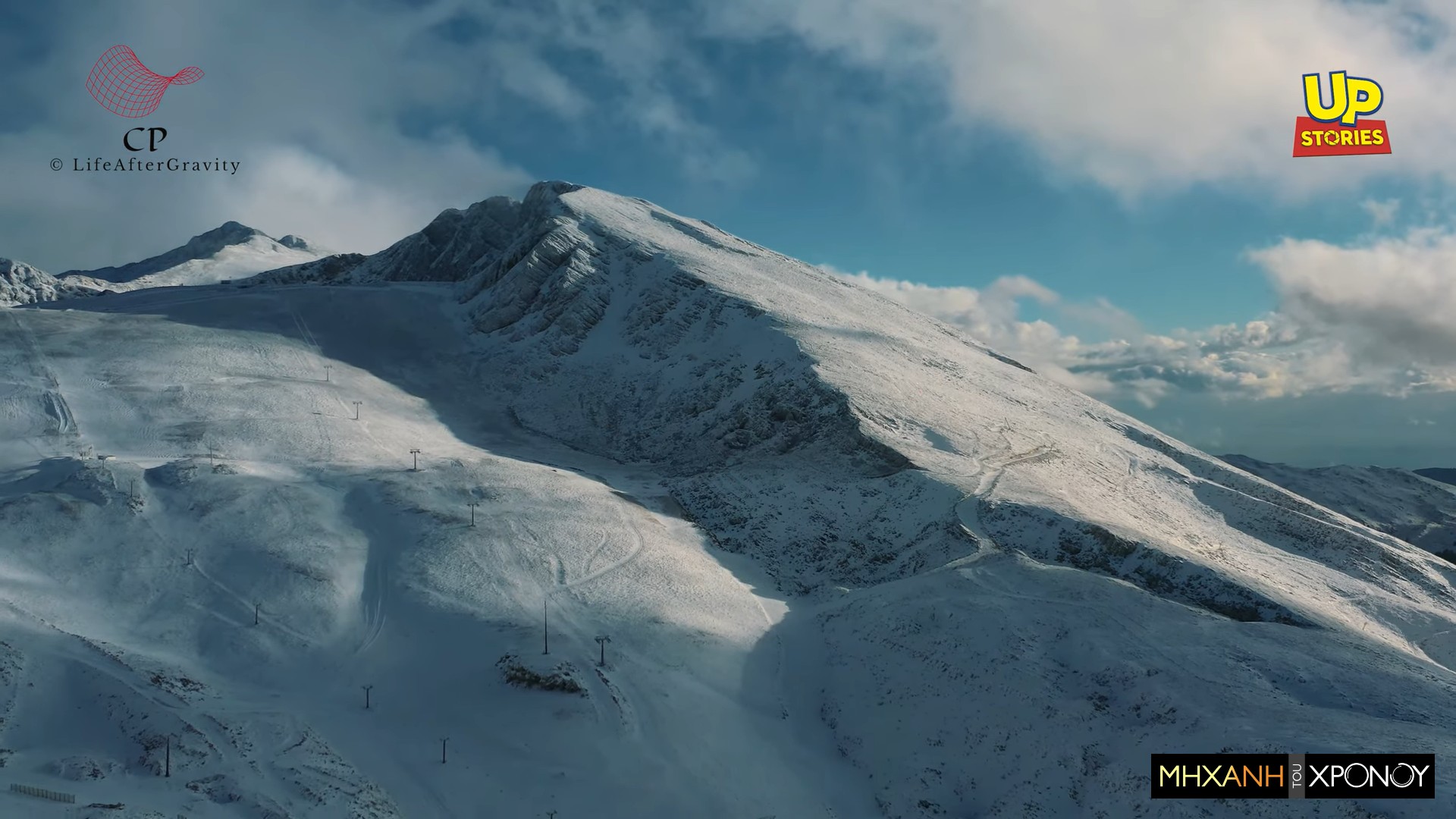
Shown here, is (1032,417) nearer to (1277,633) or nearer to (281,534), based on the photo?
(1277,633)

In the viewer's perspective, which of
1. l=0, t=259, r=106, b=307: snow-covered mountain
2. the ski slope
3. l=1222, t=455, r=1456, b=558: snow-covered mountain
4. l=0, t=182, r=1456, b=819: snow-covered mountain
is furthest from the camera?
l=1222, t=455, r=1456, b=558: snow-covered mountain

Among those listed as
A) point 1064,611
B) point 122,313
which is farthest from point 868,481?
point 122,313

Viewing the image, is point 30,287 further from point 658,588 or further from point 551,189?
point 658,588

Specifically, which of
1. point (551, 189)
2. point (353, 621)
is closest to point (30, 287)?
point (551, 189)

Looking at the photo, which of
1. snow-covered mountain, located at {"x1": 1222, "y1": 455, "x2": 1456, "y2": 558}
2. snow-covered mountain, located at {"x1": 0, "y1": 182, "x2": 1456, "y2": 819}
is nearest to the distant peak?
snow-covered mountain, located at {"x1": 0, "y1": 182, "x2": 1456, "y2": 819}

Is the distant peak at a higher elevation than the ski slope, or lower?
higher

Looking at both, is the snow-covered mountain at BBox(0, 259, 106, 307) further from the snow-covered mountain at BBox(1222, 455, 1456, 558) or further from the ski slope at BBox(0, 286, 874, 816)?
the snow-covered mountain at BBox(1222, 455, 1456, 558)

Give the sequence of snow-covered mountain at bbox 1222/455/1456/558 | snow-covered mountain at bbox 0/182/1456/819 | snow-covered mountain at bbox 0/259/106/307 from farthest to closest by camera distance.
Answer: snow-covered mountain at bbox 1222/455/1456/558
snow-covered mountain at bbox 0/259/106/307
snow-covered mountain at bbox 0/182/1456/819
